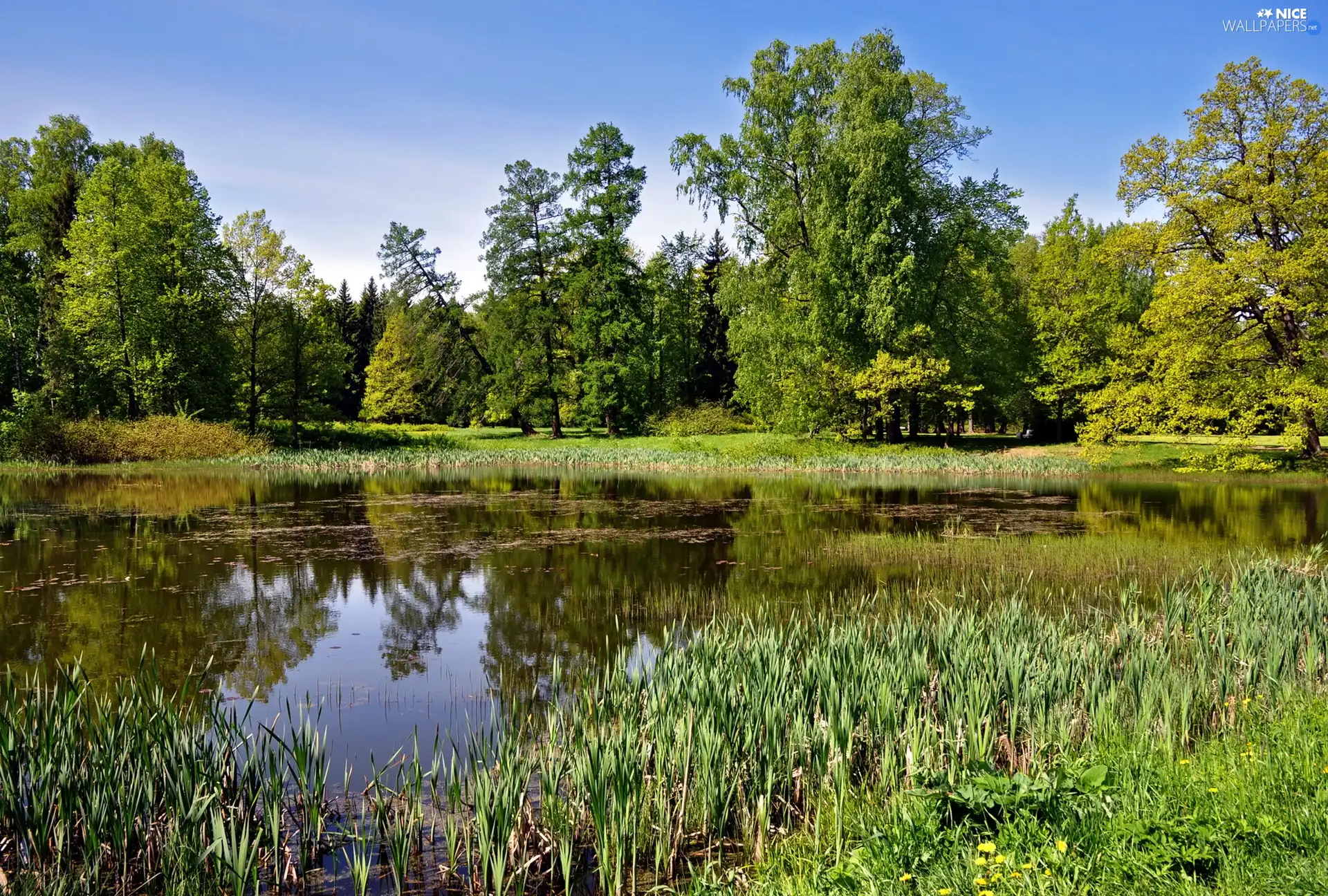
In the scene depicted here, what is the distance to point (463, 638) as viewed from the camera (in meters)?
9.44

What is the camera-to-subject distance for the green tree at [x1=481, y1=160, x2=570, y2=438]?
46.6 m

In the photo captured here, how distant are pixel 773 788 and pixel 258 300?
42.6m

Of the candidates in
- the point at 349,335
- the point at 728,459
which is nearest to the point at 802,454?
the point at 728,459

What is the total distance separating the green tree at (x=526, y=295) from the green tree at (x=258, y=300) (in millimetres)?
10563

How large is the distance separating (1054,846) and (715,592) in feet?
24.7

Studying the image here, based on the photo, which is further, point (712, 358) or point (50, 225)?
point (712, 358)

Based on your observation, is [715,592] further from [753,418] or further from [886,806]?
[753,418]

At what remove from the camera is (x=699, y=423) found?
45562mm

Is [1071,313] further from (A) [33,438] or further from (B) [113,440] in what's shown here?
(A) [33,438]

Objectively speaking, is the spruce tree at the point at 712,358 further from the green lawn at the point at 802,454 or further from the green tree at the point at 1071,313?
the green tree at the point at 1071,313

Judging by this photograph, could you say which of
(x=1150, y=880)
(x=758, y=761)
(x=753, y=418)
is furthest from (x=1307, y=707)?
(x=753, y=418)

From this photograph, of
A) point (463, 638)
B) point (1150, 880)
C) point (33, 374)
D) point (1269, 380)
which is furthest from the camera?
point (33, 374)

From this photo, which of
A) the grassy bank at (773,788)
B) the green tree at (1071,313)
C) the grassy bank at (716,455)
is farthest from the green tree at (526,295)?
the grassy bank at (773,788)

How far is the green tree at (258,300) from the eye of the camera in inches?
1585
